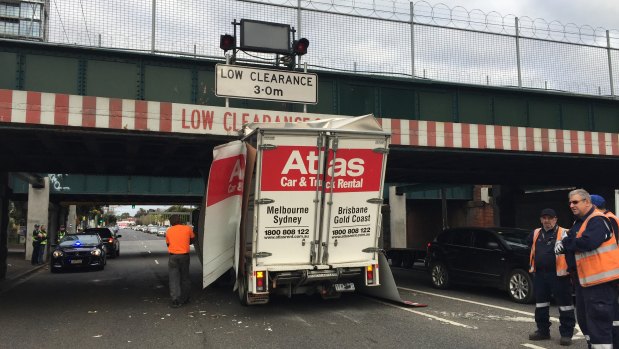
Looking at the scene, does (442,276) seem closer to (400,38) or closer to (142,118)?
(400,38)

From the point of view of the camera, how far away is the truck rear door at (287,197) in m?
7.88

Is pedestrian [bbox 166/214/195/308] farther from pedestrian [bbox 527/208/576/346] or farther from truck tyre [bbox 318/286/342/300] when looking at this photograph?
pedestrian [bbox 527/208/576/346]

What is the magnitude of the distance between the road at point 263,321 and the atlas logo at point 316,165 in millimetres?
2408

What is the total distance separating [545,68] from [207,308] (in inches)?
456

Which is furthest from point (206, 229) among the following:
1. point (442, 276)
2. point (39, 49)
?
point (442, 276)

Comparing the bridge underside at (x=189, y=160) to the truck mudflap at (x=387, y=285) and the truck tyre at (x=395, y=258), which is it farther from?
the truck mudflap at (x=387, y=285)

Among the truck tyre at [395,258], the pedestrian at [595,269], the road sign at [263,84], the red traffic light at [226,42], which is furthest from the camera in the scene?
the truck tyre at [395,258]

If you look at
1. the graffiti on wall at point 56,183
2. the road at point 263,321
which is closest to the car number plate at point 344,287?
the road at point 263,321

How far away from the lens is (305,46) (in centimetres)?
1073

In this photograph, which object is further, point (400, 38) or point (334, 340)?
point (400, 38)

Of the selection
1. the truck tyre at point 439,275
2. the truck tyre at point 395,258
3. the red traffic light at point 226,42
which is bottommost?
the truck tyre at point 395,258

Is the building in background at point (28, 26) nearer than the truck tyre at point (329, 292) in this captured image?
No

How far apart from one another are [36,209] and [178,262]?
17.2 m

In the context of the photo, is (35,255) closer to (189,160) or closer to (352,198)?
(189,160)
